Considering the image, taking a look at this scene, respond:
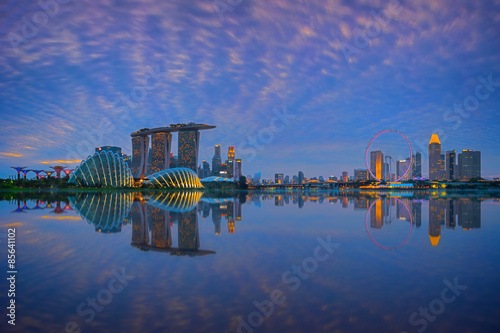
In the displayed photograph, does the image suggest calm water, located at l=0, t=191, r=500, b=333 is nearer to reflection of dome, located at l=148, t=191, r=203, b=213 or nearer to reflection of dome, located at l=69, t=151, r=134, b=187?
reflection of dome, located at l=148, t=191, r=203, b=213

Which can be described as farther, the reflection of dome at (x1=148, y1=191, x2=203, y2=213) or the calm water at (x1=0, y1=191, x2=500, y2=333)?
the reflection of dome at (x1=148, y1=191, x2=203, y2=213)

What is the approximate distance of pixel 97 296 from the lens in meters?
6.44

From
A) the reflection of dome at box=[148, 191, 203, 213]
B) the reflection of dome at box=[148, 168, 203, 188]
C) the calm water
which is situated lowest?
the reflection of dome at box=[148, 191, 203, 213]

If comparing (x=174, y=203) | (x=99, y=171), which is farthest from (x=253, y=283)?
(x=99, y=171)

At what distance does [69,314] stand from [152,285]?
179cm

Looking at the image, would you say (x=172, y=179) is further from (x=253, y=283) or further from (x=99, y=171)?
(x=253, y=283)

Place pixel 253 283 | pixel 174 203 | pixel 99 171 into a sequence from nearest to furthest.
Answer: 1. pixel 253 283
2. pixel 174 203
3. pixel 99 171

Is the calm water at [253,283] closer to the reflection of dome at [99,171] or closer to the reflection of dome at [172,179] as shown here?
the reflection of dome at [99,171]

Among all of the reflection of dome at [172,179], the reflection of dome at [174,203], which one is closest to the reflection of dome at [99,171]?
the reflection of dome at [172,179]

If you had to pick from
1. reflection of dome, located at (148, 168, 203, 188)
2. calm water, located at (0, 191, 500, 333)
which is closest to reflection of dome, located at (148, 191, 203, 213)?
calm water, located at (0, 191, 500, 333)

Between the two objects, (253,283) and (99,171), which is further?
(99,171)

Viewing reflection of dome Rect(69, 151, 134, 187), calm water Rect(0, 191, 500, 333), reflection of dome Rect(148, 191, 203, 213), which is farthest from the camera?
reflection of dome Rect(69, 151, 134, 187)

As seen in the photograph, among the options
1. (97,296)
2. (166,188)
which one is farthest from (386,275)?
(166,188)

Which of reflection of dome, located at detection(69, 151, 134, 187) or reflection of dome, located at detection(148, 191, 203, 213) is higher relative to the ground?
reflection of dome, located at detection(69, 151, 134, 187)
